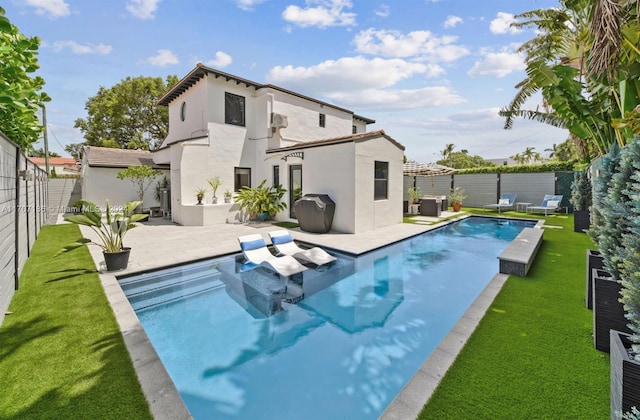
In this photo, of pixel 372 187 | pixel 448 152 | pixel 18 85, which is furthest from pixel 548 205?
pixel 448 152

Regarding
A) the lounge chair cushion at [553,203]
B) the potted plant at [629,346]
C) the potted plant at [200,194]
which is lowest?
the potted plant at [629,346]

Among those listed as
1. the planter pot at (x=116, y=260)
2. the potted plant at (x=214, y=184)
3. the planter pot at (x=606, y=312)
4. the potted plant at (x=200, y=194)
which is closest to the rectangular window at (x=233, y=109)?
the potted plant at (x=214, y=184)

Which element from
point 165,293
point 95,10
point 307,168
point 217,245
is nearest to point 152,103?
point 95,10

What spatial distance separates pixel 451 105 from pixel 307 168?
1096 centimetres

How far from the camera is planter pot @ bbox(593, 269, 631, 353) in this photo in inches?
153

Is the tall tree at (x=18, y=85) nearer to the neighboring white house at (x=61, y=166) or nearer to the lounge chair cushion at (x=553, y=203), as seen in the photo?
the lounge chair cushion at (x=553, y=203)

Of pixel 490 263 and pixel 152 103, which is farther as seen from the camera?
pixel 152 103

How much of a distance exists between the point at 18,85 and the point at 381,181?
43.3ft

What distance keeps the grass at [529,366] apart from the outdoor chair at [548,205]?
53.4ft

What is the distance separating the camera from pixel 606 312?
13.0 feet

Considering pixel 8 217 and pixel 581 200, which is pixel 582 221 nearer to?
pixel 581 200

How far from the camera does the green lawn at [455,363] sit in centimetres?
303

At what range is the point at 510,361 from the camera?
3.83m

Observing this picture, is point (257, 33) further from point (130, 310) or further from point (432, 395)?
point (432, 395)
